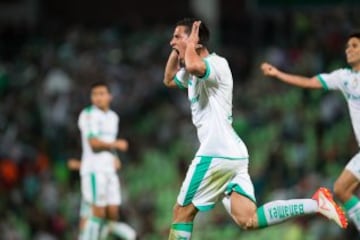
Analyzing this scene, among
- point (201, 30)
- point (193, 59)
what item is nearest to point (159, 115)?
point (201, 30)

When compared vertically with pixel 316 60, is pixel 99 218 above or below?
below

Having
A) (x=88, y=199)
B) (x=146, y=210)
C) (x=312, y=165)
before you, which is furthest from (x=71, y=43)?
(x=88, y=199)

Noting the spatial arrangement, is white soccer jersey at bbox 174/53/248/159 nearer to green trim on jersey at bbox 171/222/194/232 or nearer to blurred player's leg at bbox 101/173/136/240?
green trim on jersey at bbox 171/222/194/232

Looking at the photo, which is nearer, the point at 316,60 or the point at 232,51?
the point at 316,60

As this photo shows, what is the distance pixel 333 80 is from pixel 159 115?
385 inches

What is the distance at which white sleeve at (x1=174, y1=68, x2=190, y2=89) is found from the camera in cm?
1147

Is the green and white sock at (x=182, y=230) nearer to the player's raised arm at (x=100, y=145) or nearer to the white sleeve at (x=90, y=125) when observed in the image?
the player's raised arm at (x=100, y=145)

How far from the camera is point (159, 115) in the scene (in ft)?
73.4

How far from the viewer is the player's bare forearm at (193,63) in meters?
10.5

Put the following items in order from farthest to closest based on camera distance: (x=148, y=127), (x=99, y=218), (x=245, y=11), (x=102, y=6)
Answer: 1. (x=102, y=6)
2. (x=245, y=11)
3. (x=148, y=127)
4. (x=99, y=218)

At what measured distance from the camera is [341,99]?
19.1m

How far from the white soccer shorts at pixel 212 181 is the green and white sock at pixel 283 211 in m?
0.18

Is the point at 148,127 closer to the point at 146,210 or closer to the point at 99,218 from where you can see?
the point at 146,210

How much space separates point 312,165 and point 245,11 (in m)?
10.1
